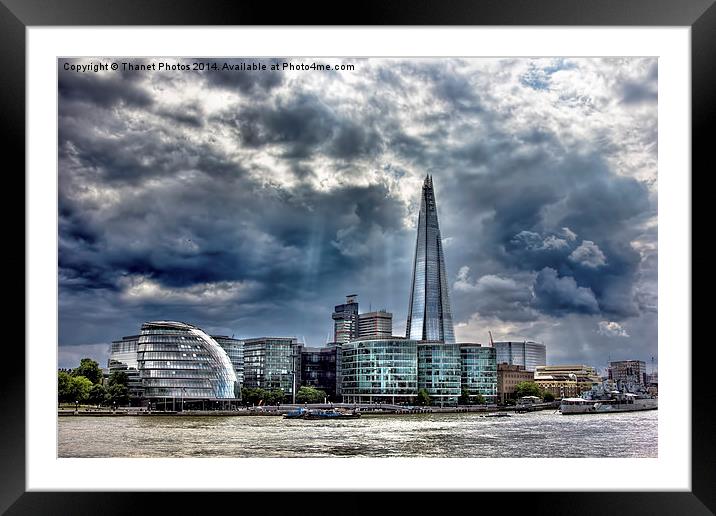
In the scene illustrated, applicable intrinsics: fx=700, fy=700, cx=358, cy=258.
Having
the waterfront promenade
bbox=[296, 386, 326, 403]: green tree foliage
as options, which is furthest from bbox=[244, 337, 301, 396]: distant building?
the waterfront promenade

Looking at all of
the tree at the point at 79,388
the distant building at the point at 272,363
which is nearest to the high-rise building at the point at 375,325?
the distant building at the point at 272,363

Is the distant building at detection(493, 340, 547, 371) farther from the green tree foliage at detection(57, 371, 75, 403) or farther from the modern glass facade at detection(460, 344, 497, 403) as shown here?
the green tree foliage at detection(57, 371, 75, 403)

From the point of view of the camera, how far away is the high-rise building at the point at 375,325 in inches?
741

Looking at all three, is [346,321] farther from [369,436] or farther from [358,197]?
[369,436]

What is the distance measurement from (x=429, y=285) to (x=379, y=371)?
387 cm

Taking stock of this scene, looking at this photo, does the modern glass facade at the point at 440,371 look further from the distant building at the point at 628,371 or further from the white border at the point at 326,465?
the white border at the point at 326,465

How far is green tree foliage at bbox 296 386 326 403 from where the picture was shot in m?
18.4

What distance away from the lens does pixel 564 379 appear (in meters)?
18.3

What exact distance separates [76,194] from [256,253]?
4693mm

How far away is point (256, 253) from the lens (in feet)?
57.0

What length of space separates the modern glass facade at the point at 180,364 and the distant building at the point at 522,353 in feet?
23.5

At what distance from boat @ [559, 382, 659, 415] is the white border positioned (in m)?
13.5

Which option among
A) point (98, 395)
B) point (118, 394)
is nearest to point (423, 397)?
point (118, 394)
